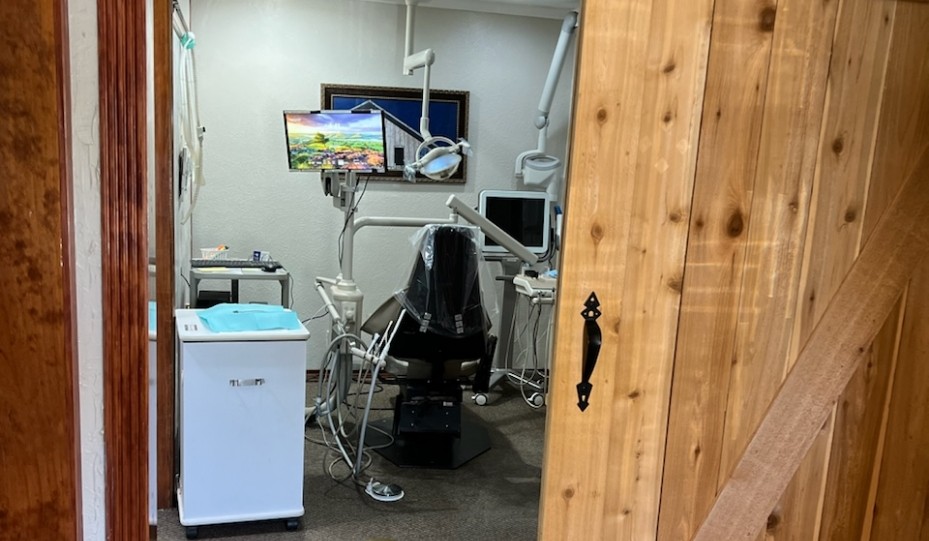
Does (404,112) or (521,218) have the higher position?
(404,112)

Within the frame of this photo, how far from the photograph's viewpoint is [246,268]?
331 centimetres

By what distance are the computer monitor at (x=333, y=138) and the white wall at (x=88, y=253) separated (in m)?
1.83

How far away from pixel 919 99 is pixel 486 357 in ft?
7.57

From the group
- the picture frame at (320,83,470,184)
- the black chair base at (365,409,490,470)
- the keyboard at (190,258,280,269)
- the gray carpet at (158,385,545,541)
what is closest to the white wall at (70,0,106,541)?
the gray carpet at (158,385,545,541)

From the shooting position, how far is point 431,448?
326 centimetres

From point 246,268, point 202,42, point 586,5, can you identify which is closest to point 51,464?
point 586,5

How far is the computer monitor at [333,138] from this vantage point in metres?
2.87

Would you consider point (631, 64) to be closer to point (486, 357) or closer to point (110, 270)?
point (110, 270)

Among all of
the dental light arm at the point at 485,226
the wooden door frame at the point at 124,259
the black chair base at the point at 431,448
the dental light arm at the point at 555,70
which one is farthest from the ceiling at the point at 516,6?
the wooden door frame at the point at 124,259

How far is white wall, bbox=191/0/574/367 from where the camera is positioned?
3.93 meters

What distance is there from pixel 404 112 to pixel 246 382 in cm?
238

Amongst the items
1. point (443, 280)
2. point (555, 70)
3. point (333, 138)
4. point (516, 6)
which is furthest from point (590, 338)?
point (516, 6)

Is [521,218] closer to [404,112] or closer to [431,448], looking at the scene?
[404,112]

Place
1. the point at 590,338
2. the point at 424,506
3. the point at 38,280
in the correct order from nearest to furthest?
the point at 38,280, the point at 590,338, the point at 424,506
